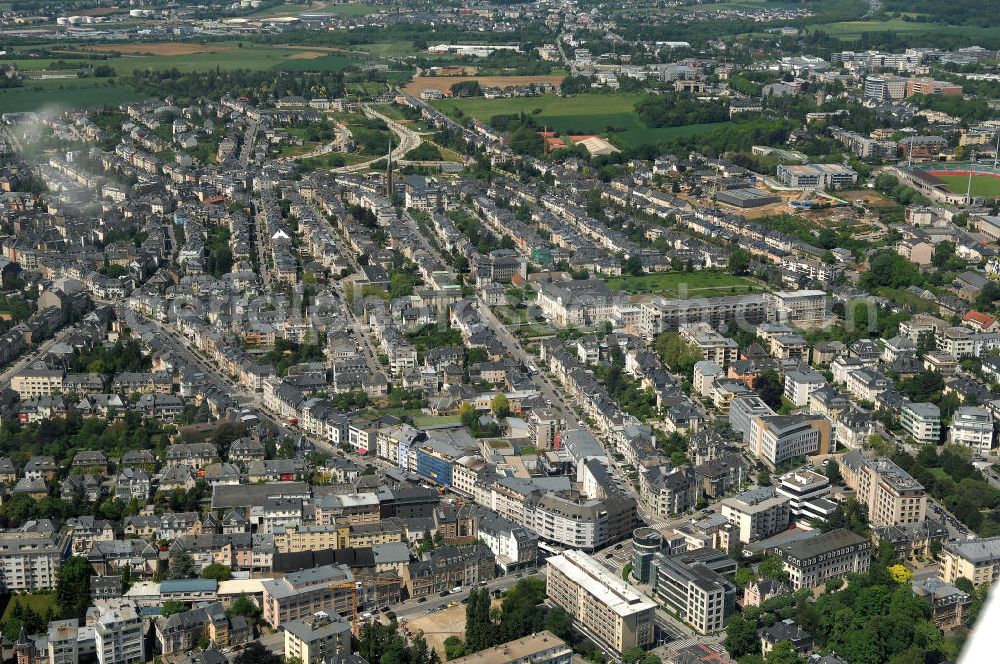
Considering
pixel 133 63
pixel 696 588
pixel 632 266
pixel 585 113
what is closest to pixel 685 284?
pixel 632 266

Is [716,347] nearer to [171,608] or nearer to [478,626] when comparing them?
[478,626]

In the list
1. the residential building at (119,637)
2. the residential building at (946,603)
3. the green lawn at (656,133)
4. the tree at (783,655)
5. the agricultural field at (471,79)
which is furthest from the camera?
the agricultural field at (471,79)

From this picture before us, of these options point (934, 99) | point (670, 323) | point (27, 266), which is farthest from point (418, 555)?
point (934, 99)

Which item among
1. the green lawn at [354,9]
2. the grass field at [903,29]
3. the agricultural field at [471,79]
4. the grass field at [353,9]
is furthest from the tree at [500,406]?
the green lawn at [354,9]

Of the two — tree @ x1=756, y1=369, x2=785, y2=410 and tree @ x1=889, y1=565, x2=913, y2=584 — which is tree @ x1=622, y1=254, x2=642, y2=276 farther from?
tree @ x1=889, y1=565, x2=913, y2=584

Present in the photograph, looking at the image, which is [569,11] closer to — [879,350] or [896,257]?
[896,257]

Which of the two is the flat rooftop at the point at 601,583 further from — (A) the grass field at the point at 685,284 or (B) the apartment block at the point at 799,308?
(A) the grass field at the point at 685,284
